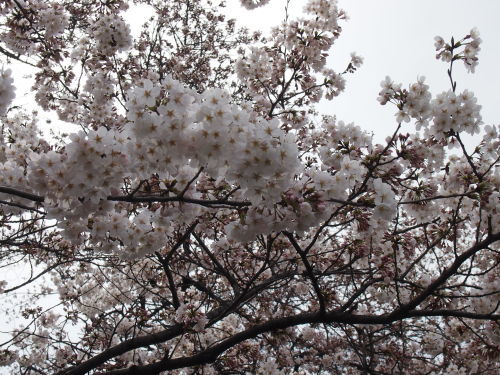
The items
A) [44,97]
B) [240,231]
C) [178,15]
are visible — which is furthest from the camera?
[178,15]

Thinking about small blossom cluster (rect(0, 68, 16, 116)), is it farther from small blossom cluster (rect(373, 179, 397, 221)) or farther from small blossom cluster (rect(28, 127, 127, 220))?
small blossom cluster (rect(373, 179, 397, 221))

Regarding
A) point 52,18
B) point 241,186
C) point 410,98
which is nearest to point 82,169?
point 241,186

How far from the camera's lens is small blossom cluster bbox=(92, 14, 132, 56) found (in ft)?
19.3

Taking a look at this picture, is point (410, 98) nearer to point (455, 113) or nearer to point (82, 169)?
point (455, 113)

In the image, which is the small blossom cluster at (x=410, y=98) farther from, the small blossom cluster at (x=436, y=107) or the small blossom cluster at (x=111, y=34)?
the small blossom cluster at (x=111, y=34)

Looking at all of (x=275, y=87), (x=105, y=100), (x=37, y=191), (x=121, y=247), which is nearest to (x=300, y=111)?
(x=275, y=87)

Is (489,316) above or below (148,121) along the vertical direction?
below

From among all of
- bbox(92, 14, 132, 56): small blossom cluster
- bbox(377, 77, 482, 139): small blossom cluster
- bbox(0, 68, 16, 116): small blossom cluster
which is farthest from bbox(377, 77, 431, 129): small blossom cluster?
bbox(92, 14, 132, 56): small blossom cluster

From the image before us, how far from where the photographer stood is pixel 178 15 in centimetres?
974

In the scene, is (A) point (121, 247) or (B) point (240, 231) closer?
(B) point (240, 231)

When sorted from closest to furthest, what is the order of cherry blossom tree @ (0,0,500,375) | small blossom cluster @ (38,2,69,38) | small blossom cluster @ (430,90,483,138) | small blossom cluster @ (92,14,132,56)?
cherry blossom tree @ (0,0,500,375)
small blossom cluster @ (430,90,483,138)
small blossom cluster @ (38,2,69,38)
small blossom cluster @ (92,14,132,56)

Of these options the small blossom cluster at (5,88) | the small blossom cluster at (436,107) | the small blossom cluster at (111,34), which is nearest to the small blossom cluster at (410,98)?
the small blossom cluster at (436,107)

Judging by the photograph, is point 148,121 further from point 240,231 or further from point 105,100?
point 105,100

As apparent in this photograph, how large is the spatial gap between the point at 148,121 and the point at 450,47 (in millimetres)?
3148
